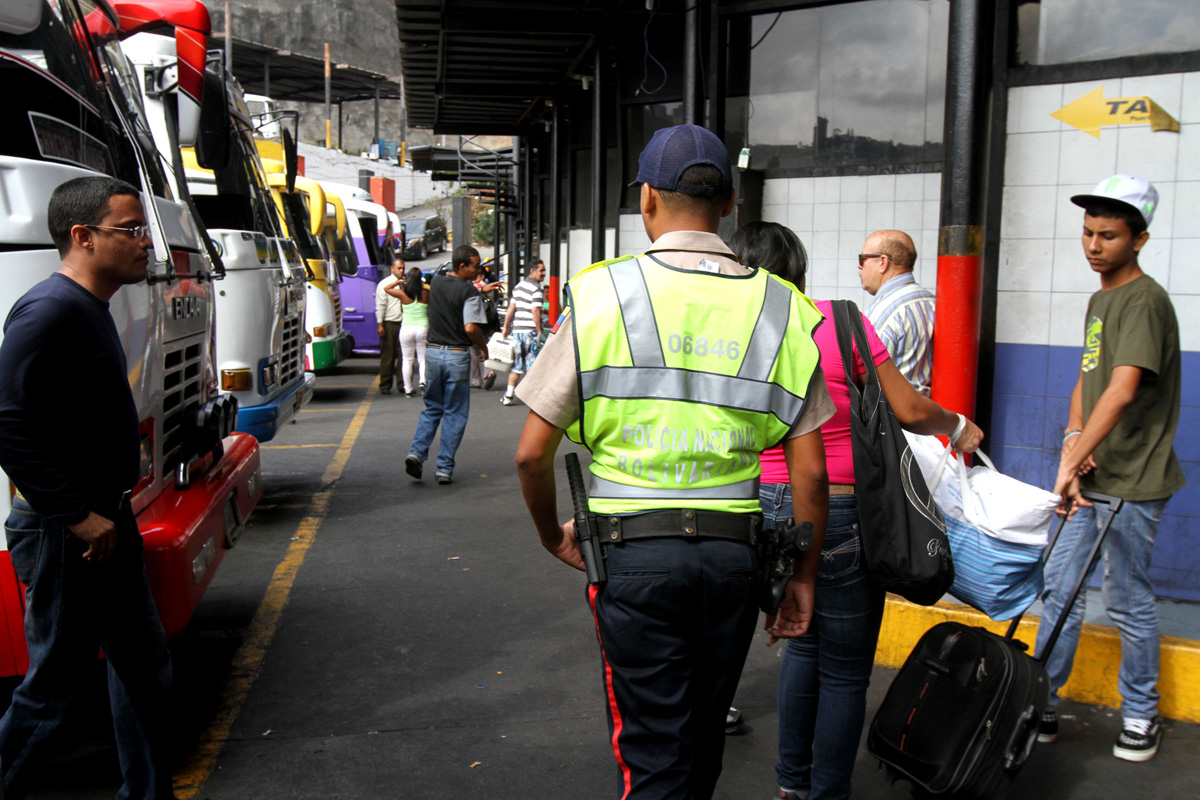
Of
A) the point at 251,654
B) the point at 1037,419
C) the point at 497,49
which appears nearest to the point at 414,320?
the point at 497,49

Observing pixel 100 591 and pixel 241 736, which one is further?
pixel 241 736

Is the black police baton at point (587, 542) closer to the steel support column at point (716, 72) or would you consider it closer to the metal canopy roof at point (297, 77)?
the steel support column at point (716, 72)

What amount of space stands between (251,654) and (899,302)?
312 centimetres

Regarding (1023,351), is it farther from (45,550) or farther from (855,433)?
(45,550)

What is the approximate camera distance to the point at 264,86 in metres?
48.2

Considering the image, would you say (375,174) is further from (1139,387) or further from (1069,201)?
(1139,387)

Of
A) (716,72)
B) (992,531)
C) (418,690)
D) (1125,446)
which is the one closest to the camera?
(992,531)

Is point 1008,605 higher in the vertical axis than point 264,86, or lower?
lower

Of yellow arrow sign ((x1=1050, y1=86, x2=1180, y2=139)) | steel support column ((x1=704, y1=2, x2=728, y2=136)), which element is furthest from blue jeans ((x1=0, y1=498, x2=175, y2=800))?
steel support column ((x1=704, y1=2, x2=728, y2=136))

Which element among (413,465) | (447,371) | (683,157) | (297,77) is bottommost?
(413,465)

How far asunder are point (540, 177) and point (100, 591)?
20.1 meters

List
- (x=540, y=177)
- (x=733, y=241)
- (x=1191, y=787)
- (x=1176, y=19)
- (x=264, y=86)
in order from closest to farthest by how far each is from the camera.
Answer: (x=733, y=241) → (x=1191, y=787) → (x=1176, y=19) → (x=540, y=177) → (x=264, y=86)

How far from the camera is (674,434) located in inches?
86.5

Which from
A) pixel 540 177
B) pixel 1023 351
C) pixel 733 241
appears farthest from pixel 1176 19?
pixel 540 177
